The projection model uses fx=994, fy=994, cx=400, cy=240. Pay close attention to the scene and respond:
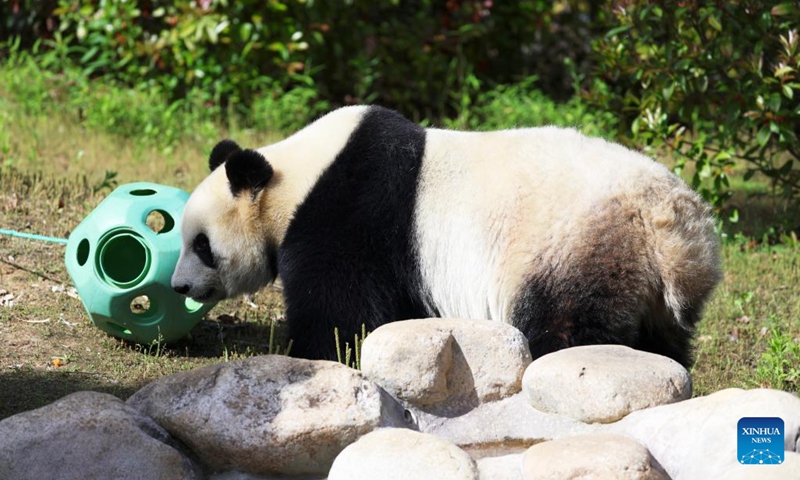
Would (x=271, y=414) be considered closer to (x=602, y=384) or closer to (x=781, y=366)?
(x=602, y=384)

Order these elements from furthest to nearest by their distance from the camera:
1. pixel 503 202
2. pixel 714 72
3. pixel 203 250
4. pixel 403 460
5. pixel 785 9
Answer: pixel 714 72 → pixel 785 9 → pixel 203 250 → pixel 503 202 → pixel 403 460

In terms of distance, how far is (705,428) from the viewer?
3361 millimetres

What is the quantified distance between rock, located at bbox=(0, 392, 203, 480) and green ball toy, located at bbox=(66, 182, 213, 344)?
5.82 ft

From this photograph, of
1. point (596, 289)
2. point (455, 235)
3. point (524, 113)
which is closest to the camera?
point (596, 289)

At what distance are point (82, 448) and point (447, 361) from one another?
136 cm

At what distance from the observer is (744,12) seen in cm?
756

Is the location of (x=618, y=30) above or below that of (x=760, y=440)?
above

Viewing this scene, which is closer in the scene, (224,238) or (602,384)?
(602,384)

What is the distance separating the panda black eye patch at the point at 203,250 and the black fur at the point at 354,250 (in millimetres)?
500

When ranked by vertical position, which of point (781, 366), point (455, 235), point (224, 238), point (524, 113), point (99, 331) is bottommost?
point (99, 331)

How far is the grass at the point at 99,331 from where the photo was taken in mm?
5090

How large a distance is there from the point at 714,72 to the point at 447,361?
512cm

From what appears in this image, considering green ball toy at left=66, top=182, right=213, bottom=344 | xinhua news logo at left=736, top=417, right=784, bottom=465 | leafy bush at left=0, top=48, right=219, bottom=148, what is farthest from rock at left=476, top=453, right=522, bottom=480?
leafy bush at left=0, top=48, right=219, bottom=148

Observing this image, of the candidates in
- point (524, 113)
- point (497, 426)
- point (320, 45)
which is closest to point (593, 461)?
point (497, 426)
